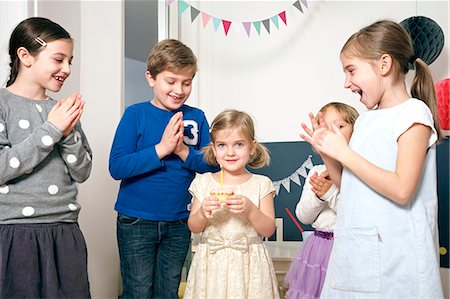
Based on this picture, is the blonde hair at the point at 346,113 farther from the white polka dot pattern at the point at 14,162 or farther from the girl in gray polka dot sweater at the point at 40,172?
the white polka dot pattern at the point at 14,162

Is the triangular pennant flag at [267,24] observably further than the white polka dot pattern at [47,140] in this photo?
Yes

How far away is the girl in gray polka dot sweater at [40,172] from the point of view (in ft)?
4.81

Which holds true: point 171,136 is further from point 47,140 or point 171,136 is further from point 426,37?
point 426,37

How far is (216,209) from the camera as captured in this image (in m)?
1.75

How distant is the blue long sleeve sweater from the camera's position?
72.4 inches

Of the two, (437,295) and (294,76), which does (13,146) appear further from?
(294,76)

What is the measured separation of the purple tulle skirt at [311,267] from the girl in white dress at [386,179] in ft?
1.93

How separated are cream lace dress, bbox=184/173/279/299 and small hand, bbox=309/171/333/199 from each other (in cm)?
24

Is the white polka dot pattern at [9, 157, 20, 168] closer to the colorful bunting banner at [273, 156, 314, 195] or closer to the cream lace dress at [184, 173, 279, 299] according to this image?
the cream lace dress at [184, 173, 279, 299]

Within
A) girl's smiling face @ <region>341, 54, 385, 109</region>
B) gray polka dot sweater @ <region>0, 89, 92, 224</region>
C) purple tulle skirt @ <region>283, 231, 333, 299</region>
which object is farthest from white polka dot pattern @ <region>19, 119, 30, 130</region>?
purple tulle skirt @ <region>283, 231, 333, 299</region>

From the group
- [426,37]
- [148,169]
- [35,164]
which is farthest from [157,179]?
[426,37]

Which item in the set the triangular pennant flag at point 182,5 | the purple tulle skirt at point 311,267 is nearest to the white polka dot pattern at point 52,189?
the purple tulle skirt at point 311,267

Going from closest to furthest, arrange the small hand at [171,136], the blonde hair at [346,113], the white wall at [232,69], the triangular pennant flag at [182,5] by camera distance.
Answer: the small hand at [171,136] < the blonde hair at [346,113] < the white wall at [232,69] < the triangular pennant flag at [182,5]

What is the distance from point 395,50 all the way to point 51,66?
990 mm
